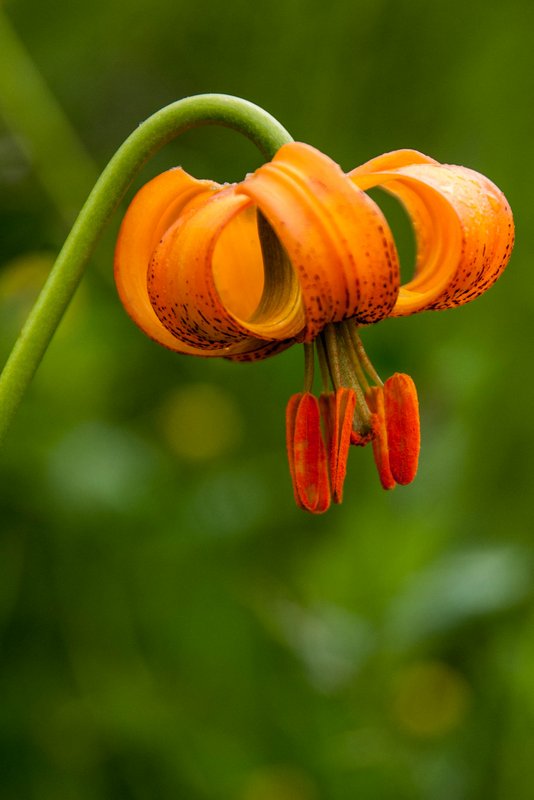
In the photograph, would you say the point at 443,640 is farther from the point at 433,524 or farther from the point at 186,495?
the point at 186,495

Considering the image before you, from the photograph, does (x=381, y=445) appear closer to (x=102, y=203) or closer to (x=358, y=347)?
(x=358, y=347)

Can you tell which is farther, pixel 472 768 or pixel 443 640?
pixel 443 640

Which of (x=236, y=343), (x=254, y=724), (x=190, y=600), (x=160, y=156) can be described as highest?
(x=160, y=156)

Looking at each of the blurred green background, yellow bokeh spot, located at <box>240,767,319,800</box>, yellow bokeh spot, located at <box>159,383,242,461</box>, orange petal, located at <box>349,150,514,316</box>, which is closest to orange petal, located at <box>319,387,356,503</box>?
orange petal, located at <box>349,150,514,316</box>

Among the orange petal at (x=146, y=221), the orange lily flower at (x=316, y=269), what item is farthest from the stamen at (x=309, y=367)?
the orange petal at (x=146, y=221)

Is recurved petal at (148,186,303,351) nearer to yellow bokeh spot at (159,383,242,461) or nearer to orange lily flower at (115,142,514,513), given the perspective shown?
orange lily flower at (115,142,514,513)

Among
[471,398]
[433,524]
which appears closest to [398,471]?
[433,524]
